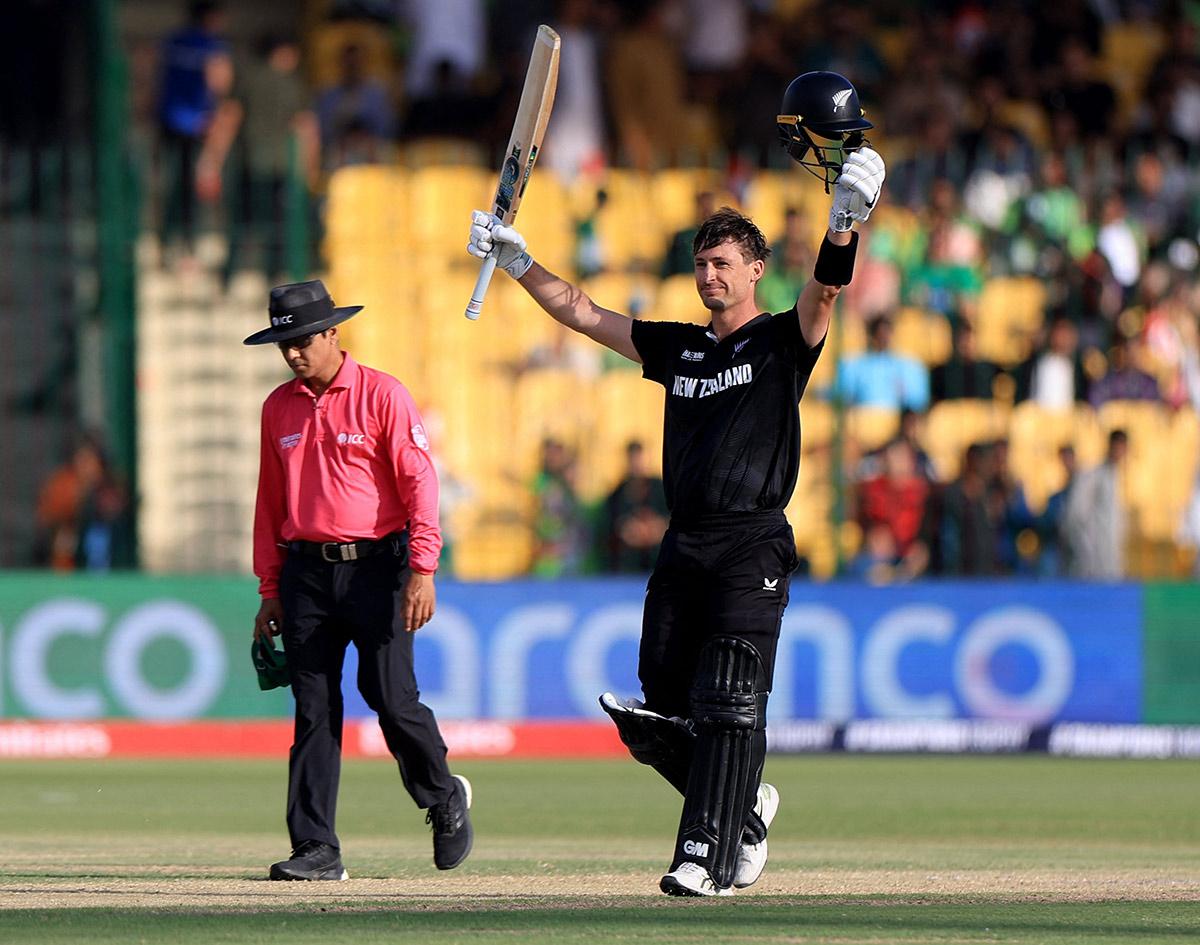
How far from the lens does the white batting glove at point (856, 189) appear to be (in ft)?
22.3

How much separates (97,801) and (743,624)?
19.6 feet

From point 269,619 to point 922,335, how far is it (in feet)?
32.4

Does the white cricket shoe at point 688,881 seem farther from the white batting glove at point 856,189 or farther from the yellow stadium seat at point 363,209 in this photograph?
the yellow stadium seat at point 363,209

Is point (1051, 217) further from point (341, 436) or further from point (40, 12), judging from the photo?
point (341, 436)

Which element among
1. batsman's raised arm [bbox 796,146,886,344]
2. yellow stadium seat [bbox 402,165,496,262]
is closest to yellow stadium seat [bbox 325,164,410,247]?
yellow stadium seat [bbox 402,165,496,262]

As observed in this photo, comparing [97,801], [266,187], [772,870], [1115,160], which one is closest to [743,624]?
[772,870]

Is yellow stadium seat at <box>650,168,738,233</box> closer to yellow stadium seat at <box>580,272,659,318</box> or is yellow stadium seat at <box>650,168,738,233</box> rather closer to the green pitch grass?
yellow stadium seat at <box>580,272,659,318</box>

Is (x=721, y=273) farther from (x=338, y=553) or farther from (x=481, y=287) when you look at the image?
(x=338, y=553)

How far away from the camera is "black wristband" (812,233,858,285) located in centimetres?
688

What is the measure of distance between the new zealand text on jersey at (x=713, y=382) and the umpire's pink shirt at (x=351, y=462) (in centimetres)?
98

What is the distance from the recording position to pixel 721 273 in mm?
7133

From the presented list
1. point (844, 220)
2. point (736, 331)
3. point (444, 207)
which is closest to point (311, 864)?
point (736, 331)

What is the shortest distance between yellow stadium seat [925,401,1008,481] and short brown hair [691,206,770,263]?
9714mm

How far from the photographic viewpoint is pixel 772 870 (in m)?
8.16
